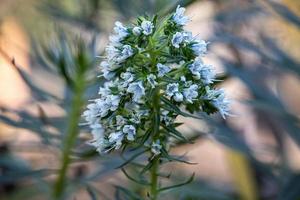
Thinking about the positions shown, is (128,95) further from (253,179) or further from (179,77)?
(253,179)

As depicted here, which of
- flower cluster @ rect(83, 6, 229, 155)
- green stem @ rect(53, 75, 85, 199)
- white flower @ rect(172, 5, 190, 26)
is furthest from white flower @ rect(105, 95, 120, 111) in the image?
green stem @ rect(53, 75, 85, 199)

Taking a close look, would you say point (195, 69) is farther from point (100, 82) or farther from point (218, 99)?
point (100, 82)

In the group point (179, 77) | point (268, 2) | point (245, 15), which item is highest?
point (245, 15)

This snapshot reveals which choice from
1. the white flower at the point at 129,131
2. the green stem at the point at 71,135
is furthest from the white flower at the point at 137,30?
the green stem at the point at 71,135

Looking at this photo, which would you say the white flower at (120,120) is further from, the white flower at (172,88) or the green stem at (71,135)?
the green stem at (71,135)

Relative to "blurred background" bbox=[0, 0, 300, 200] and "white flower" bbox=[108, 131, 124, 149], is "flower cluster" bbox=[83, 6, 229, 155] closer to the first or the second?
"white flower" bbox=[108, 131, 124, 149]

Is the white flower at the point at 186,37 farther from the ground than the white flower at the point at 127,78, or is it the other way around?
the white flower at the point at 186,37

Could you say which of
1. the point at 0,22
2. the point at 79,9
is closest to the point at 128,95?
the point at 0,22
